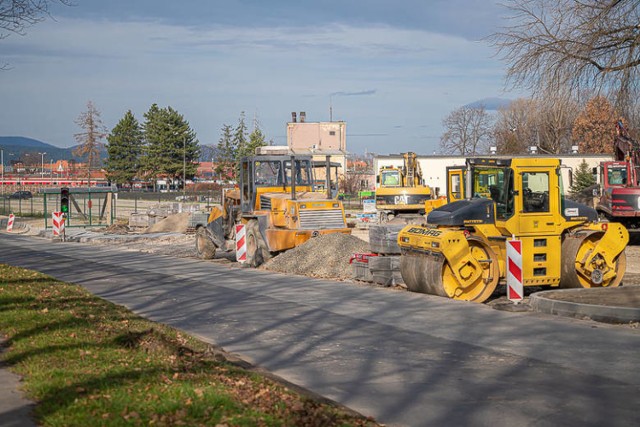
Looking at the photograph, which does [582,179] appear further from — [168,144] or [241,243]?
[168,144]

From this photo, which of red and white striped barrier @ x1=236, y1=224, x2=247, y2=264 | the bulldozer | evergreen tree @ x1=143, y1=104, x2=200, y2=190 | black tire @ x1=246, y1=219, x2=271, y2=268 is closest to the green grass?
black tire @ x1=246, y1=219, x2=271, y2=268

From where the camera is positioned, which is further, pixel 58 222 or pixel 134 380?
pixel 58 222

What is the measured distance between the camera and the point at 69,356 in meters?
9.27

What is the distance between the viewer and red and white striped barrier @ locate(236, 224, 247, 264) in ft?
79.9

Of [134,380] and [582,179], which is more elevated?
[582,179]

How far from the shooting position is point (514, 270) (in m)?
15.3

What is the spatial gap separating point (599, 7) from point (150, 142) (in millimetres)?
98115

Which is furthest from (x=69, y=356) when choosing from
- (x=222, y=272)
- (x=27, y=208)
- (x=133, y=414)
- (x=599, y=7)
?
(x=27, y=208)

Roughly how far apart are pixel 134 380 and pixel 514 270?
29.4 feet

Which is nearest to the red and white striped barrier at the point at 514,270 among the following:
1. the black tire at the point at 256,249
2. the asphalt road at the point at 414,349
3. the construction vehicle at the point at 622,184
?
the asphalt road at the point at 414,349

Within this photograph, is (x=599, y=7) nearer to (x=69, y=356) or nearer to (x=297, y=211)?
(x=297, y=211)

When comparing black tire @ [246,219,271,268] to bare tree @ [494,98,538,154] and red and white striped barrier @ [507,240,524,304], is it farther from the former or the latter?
bare tree @ [494,98,538,154]

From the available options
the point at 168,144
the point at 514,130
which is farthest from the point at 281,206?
the point at 168,144

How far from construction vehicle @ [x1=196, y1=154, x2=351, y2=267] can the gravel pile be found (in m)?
0.92
